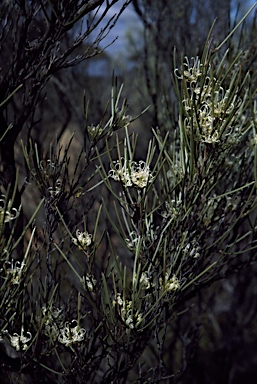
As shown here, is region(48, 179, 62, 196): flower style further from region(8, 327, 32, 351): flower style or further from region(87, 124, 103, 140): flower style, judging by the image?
region(8, 327, 32, 351): flower style

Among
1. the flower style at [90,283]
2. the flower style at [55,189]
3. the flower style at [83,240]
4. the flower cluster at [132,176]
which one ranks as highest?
the flower style at [55,189]

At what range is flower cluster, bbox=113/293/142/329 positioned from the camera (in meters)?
1.76

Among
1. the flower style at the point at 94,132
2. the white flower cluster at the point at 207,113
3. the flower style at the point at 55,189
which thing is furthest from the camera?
the flower style at the point at 94,132

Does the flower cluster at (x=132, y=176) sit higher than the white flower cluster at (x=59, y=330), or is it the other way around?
the flower cluster at (x=132, y=176)

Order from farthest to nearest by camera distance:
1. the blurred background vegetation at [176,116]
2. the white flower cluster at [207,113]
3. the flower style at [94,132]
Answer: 1. the blurred background vegetation at [176,116]
2. the flower style at [94,132]
3. the white flower cluster at [207,113]

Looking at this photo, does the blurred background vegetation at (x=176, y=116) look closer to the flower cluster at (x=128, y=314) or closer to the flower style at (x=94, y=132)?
the flower style at (x=94, y=132)

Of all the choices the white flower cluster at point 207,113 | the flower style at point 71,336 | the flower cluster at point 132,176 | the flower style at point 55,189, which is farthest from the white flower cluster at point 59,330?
the white flower cluster at point 207,113

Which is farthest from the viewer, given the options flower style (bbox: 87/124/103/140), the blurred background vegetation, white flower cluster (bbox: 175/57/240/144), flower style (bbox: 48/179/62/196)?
the blurred background vegetation

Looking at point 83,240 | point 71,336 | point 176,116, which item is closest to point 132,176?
point 83,240

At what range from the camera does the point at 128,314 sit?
5.82ft

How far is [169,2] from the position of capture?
16.8 feet

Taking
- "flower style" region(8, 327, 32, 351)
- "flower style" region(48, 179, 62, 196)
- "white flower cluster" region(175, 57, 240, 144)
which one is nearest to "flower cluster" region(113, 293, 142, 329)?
"flower style" region(8, 327, 32, 351)

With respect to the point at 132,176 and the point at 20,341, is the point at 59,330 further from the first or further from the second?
the point at 132,176

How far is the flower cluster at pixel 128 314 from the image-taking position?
1.76m
